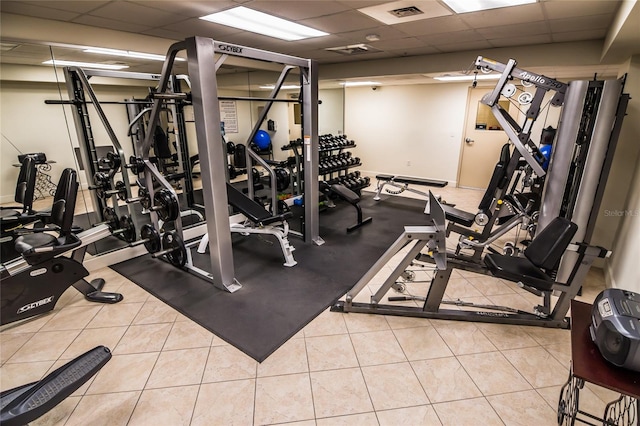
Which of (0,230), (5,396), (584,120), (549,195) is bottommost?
(5,396)

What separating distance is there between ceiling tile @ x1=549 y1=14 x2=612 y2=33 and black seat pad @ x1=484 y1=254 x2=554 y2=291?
232cm

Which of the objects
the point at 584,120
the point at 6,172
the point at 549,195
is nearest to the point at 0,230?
the point at 6,172

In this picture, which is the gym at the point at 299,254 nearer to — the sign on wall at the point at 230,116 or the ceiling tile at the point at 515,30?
the ceiling tile at the point at 515,30

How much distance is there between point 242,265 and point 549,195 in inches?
119

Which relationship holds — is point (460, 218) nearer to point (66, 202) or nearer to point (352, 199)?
point (352, 199)

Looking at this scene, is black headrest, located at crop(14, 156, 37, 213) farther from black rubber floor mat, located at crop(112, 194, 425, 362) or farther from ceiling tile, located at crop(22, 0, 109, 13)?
ceiling tile, located at crop(22, 0, 109, 13)

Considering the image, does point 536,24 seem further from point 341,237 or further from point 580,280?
point 341,237

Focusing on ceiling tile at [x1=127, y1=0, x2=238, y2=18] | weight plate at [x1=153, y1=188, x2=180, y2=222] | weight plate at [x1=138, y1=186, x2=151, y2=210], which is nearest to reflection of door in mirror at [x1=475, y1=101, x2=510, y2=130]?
ceiling tile at [x1=127, y1=0, x2=238, y2=18]

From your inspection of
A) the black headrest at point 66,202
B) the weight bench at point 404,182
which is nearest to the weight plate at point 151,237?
the black headrest at point 66,202

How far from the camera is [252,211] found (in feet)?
11.5

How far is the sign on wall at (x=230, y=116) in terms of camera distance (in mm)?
5434

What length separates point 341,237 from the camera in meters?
4.14

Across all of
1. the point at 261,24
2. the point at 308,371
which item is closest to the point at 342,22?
the point at 261,24

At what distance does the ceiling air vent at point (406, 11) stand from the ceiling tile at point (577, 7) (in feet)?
3.21
